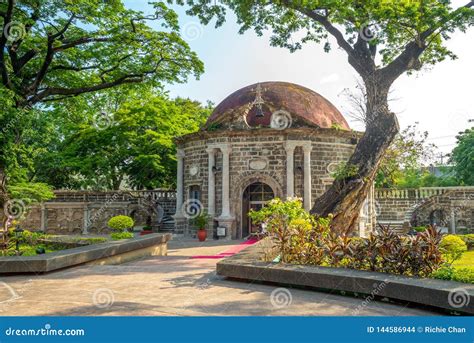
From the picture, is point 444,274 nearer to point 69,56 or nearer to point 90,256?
point 90,256

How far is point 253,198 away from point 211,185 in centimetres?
229

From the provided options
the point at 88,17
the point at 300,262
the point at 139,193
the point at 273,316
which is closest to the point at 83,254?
the point at 300,262

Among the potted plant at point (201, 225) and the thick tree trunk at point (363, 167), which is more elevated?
the thick tree trunk at point (363, 167)

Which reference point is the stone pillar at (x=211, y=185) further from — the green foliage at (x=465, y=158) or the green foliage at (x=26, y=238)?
the green foliage at (x=465, y=158)

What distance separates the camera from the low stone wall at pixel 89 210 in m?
26.2

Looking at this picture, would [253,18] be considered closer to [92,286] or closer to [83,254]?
[83,254]

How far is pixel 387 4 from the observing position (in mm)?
12305

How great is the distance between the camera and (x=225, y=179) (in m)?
20.5

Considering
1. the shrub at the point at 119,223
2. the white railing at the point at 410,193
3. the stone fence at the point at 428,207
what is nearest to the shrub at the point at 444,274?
the shrub at the point at 119,223

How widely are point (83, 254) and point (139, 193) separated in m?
17.2

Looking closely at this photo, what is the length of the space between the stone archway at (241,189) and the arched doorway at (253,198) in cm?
34

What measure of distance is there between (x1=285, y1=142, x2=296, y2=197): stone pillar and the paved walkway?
1106 centimetres

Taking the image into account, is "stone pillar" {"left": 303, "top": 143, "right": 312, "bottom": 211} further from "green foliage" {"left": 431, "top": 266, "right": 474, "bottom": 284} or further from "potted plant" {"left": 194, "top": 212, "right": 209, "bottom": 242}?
"green foliage" {"left": 431, "top": 266, "right": 474, "bottom": 284}

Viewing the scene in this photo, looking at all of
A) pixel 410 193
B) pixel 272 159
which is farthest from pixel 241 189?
Result: pixel 410 193
